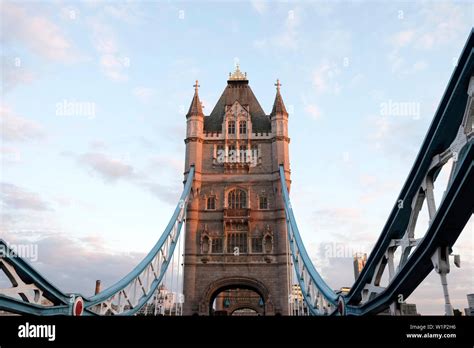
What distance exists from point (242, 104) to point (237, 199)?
32.4 ft

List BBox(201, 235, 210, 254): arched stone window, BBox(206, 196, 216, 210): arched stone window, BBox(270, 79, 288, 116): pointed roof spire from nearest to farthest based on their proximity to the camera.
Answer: BBox(201, 235, 210, 254): arched stone window
BBox(206, 196, 216, 210): arched stone window
BBox(270, 79, 288, 116): pointed roof spire

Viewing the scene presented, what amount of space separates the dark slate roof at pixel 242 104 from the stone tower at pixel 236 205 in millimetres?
97

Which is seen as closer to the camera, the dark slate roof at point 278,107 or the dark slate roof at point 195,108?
the dark slate roof at point 278,107

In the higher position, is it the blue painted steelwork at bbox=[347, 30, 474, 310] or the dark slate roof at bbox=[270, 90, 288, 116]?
the dark slate roof at bbox=[270, 90, 288, 116]

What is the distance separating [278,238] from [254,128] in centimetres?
1071

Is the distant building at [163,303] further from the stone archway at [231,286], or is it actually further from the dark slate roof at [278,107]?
the dark slate roof at [278,107]

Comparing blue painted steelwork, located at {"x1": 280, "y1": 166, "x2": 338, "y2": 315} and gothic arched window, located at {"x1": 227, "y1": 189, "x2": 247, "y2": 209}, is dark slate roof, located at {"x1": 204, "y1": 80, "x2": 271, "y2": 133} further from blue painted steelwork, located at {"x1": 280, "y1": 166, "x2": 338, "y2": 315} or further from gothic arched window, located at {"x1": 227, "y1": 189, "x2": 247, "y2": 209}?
gothic arched window, located at {"x1": 227, "y1": 189, "x2": 247, "y2": 209}

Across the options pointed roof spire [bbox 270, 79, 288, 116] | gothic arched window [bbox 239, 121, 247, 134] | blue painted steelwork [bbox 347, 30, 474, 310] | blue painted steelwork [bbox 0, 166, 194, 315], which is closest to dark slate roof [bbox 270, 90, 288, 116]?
pointed roof spire [bbox 270, 79, 288, 116]

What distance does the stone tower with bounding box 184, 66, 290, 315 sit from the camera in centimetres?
3297

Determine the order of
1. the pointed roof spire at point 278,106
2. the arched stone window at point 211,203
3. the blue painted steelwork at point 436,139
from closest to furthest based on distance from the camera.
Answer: the blue painted steelwork at point 436,139 < the arched stone window at point 211,203 < the pointed roof spire at point 278,106

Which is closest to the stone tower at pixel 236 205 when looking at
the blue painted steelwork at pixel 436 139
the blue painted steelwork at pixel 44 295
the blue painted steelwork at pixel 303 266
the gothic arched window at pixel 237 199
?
the gothic arched window at pixel 237 199

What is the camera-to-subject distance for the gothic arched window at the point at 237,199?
35.9 m

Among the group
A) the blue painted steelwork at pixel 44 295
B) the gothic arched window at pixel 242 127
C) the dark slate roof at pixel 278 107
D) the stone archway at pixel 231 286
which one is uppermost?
the dark slate roof at pixel 278 107

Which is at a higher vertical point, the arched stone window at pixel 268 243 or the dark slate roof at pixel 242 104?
the dark slate roof at pixel 242 104
